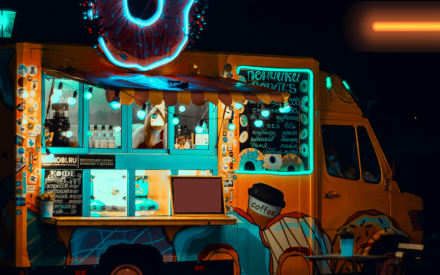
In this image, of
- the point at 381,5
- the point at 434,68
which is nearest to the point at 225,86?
the point at 381,5

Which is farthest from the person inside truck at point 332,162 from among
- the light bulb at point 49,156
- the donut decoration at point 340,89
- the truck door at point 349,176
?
the light bulb at point 49,156

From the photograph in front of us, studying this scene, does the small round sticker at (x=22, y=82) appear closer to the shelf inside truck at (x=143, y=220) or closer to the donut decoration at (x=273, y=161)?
the shelf inside truck at (x=143, y=220)

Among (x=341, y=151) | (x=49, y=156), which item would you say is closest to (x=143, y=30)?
(x=49, y=156)

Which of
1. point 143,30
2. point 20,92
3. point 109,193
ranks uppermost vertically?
point 143,30

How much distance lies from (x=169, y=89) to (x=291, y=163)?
7.20 feet

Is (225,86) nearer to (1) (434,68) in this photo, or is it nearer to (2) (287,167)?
(2) (287,167)

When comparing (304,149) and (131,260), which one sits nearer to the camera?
(131,260)

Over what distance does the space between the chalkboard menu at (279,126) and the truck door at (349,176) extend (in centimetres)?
37

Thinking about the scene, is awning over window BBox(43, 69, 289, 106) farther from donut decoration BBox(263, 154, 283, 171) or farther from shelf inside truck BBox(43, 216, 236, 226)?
shelf inside truck BBox(43, 216, 236, 226)

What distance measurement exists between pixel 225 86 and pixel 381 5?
4.73 metres

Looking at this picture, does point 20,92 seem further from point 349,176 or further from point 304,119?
point 349,176

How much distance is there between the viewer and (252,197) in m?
6.66

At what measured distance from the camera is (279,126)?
6.95 m

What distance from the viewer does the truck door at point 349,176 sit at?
22.7 ft
